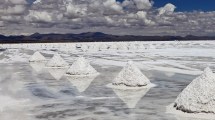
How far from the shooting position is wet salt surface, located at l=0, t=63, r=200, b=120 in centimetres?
1717

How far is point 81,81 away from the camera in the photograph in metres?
29.5

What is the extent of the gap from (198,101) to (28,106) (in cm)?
897

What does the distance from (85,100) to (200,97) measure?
7061mm

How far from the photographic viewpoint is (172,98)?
70.8ft

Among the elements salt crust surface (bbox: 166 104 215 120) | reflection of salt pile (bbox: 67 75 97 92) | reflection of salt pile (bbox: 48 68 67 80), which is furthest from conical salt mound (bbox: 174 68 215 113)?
reflection of salt pile (bbox: 48 68 67 80)

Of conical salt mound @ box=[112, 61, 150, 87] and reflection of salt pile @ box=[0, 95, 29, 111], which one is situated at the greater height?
conical salt mound @ box=[112, 61, 150, 87]

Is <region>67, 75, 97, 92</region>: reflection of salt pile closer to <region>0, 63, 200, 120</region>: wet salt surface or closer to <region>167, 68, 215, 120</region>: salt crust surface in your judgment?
<region>0, 63, 200, 120</region>: wet salt surface

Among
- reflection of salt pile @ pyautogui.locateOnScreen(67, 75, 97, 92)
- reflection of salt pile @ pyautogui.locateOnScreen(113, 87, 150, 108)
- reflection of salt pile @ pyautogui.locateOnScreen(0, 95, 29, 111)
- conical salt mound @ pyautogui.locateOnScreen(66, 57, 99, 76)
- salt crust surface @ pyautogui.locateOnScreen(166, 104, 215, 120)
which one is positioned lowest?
reflection of salt pile @ pyautogui.locateOnScreen(67, 75, 97, 92)

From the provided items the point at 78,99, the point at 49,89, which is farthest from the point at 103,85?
the point at 78,99

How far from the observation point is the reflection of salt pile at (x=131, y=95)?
66.6ft

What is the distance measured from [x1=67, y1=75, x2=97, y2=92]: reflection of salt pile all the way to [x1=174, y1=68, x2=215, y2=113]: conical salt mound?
9.16 m

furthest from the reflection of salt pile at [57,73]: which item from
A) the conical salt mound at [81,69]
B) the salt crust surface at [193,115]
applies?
the salt crust surface at [193,115]

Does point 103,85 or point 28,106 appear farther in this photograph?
point 103,85

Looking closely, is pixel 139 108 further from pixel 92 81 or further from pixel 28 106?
pixel 92 81
